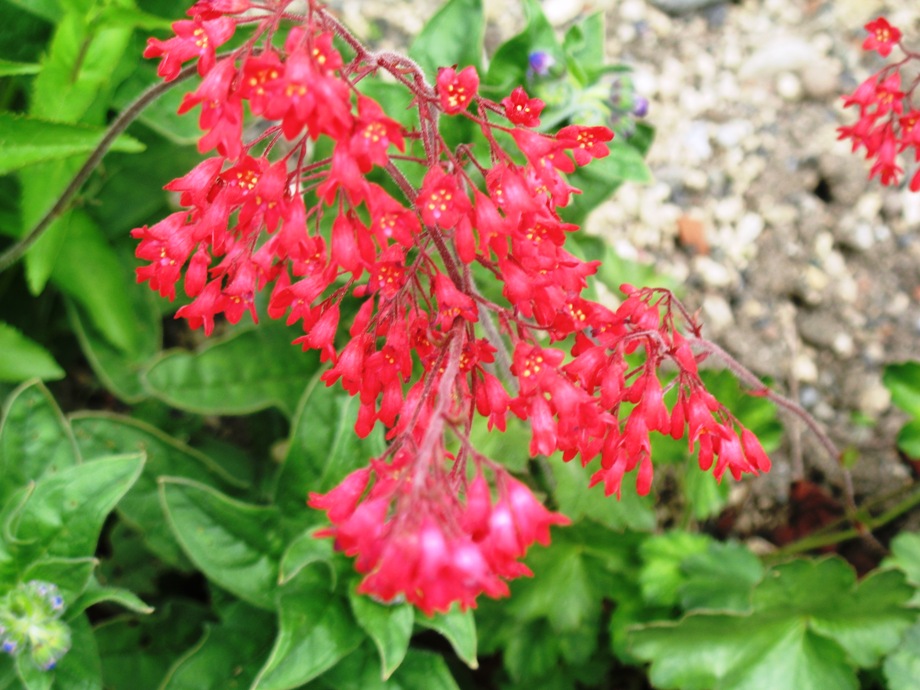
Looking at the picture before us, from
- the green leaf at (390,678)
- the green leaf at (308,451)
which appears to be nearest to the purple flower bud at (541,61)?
the green leaf at (308,451)

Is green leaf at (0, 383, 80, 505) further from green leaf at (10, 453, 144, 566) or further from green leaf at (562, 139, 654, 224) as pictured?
green leaf at (562, 139, 654, 224)

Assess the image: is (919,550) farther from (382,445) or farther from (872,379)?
(382,445)

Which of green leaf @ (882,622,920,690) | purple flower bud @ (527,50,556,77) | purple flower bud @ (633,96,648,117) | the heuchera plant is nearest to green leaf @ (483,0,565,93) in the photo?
purple flower bud @ (527,50,556,77)

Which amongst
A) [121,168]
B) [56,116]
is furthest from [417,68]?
[121,168]

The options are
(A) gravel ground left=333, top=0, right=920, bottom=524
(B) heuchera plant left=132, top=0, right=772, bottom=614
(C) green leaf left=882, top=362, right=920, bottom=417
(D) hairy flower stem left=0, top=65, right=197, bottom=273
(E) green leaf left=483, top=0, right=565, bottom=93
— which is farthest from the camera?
(A) gravel ground left=333, top=0, right=920, bottom=524

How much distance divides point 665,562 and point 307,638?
124 cm

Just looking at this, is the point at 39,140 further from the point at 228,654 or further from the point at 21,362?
the point at 228,654

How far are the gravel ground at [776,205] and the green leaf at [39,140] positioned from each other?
1854 millimetres

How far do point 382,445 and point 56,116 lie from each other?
4.38ft

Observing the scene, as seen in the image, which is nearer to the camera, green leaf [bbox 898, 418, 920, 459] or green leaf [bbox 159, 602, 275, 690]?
green leaf [bbox 159, 602, 275, 690]

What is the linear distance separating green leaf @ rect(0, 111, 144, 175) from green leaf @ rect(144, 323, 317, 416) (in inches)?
34.1

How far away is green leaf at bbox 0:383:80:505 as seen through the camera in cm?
262

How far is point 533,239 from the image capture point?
1.68 meters

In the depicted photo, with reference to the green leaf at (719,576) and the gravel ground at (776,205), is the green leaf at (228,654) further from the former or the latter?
the gravel ground at (776,205)
